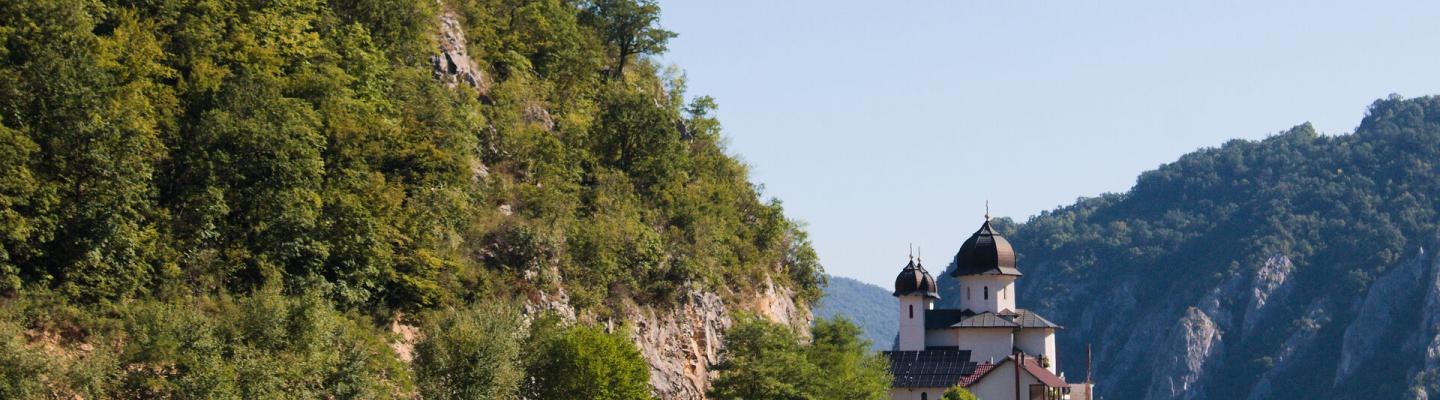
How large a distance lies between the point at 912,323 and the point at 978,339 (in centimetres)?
507

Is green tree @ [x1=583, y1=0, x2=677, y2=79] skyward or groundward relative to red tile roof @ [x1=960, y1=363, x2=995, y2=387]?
skyward

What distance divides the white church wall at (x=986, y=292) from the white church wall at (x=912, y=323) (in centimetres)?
273

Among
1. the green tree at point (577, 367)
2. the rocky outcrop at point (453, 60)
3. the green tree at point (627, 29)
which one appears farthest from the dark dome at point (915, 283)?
the green tree at point (577, 367)

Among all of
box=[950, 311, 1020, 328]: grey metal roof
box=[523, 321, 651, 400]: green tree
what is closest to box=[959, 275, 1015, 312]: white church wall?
box=[950, 311, 1020, 328]: grey metal roof

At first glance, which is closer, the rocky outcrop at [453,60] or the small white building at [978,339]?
the rocky outcrop at [453,60]

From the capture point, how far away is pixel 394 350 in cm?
5291

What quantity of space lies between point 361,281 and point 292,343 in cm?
861

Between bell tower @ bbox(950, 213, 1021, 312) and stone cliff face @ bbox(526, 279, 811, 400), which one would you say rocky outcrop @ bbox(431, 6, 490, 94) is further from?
bell tower @ bbox(950, 213, 1021, 312)

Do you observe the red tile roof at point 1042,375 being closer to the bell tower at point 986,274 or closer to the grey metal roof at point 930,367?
the grey metal roof at point 930,367

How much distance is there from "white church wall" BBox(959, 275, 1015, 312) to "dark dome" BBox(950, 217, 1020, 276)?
471 mm

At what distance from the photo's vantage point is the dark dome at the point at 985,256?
4454 inches

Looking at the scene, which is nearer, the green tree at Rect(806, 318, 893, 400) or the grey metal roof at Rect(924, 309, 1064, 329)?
the green tree at Rect(806, 318, 893, 400)

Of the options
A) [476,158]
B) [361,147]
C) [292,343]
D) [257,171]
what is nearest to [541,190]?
[476,158]

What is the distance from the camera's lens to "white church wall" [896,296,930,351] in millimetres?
114062
